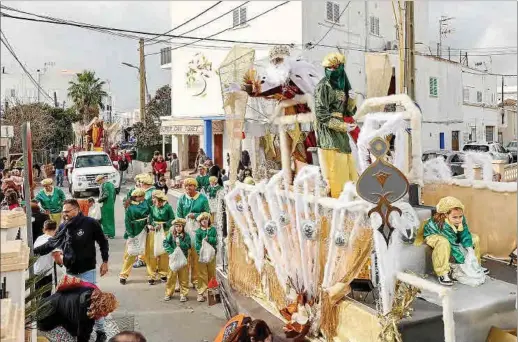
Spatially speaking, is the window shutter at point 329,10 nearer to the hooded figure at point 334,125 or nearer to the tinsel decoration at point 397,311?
the hooded figure at point 334,125

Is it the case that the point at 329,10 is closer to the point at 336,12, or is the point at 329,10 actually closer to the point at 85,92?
the point at 336,12

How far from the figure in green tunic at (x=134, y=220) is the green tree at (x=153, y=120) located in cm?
2078

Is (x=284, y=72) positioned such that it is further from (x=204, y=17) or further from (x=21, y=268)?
(x=204, y=17)

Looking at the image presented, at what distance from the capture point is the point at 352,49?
20.0m

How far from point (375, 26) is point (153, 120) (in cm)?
1440

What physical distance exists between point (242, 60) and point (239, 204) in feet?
5.22

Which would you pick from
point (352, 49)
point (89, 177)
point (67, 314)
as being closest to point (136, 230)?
point (67, 314)

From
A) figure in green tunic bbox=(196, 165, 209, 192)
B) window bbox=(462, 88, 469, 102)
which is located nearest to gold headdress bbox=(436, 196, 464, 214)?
figure in green tunic bbox=(196, 165, 209, 192)

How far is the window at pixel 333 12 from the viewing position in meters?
19.3

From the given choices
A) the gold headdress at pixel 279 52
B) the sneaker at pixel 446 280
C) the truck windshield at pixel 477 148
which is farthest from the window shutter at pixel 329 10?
the sneaker at pixel 446 280

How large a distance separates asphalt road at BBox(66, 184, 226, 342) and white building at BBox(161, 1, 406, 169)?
37.0 feet

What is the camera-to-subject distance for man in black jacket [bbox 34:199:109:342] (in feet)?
17.7

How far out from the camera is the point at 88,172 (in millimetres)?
18719

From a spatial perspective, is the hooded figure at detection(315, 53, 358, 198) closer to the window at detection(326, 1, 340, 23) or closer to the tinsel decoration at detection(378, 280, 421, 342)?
the tinsel decoration at detection(378, 280, 421, 342)
